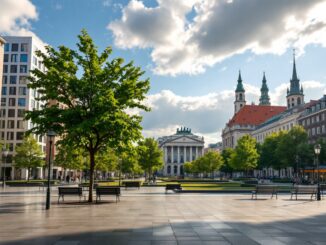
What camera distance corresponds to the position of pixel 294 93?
160 metres

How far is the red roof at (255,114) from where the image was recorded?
179750 mm

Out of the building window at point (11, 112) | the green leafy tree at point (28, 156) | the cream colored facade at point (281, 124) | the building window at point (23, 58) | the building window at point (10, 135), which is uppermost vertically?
the building window at point (23, 58)

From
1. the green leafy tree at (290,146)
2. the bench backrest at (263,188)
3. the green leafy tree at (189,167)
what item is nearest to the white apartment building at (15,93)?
the green leafy tree at (189,167)

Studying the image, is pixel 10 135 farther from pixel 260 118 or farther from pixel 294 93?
pixel 260 118

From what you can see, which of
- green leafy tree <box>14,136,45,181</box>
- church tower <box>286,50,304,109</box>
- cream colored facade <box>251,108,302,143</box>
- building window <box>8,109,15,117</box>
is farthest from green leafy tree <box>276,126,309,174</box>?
Result: church tower <box>286,50,304,109</box>

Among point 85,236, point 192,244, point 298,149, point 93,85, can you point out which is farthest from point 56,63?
point 298,149

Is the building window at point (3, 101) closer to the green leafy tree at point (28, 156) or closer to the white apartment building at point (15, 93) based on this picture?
the white apartment building at point (15, 93)

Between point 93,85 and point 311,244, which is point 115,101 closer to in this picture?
point 93,85

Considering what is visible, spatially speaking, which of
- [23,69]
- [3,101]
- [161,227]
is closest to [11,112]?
[3,101]

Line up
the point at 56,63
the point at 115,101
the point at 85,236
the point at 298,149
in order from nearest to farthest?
the point at 85,236 → the point at 115,101 → the point at 56,63 → the point at 298,149

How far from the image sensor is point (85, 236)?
13.6 meters

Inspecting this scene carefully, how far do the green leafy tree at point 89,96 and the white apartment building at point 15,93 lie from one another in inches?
2826

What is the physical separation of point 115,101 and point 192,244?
14275 mm

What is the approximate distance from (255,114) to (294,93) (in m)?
26.0
